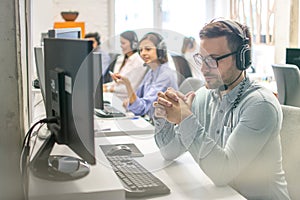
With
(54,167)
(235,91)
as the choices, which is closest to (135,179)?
(54,167)

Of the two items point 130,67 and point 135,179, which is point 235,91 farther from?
point 130,67

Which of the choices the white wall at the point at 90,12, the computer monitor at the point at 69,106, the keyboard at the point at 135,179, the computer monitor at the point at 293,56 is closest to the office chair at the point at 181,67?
the keyboard at the point at 135,179

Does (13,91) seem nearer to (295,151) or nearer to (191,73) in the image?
(191,73)

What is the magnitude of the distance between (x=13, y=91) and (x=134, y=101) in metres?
1.28

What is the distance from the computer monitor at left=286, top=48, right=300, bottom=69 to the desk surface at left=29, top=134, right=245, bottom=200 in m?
2.65

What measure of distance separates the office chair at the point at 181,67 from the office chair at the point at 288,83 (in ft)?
6.21

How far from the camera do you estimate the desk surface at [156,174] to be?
112 centimetres

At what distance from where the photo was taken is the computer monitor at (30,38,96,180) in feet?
3.56

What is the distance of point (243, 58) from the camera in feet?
5.08

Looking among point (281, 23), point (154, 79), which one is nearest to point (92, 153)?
point (154, 79)

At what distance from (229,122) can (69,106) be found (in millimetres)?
623

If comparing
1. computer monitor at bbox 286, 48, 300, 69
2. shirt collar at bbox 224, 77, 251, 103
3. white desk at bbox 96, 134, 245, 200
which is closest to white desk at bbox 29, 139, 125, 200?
white desk at bbox 96, 134, 245, 200

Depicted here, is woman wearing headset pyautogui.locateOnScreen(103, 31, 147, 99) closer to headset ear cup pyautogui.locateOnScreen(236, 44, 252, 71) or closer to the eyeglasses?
the eyeglasses

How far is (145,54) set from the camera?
197cm
